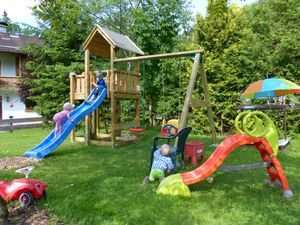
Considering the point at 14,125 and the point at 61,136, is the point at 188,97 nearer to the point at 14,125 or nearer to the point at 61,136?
the point at 61,136

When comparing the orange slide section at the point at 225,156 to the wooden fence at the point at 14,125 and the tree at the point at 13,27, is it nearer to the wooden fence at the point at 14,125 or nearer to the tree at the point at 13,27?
the tree at the point at 13,27

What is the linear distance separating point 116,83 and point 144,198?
5814mm

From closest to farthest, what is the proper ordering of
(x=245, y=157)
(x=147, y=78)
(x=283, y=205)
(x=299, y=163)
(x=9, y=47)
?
1. (x=283, y=205)
2. (x=299, y=163)
3. (x=245, y=157)
4. (x=147, y=78)
5. (x=9, y=47)

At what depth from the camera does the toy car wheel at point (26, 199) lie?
13.0 feet

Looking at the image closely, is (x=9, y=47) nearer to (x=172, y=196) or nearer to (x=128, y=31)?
(x=128, y=31)

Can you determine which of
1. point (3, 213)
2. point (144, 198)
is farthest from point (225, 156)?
point (3, 213)

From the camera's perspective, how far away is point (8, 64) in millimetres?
22328

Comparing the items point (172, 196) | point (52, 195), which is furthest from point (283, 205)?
point (52, 195)

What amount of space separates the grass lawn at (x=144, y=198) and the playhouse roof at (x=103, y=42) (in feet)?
14.2

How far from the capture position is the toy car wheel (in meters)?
3.95

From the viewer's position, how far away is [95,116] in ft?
34.6

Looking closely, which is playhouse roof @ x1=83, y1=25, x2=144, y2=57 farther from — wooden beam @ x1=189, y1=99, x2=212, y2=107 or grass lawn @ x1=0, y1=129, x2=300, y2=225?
grass lawn @ x1=0, y1=129, x2=300, y2=225

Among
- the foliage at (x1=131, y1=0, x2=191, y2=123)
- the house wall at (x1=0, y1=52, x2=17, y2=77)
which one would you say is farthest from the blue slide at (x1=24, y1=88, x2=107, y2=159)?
the house wall at (x1=0, y1=52, x2=17, y2=77)

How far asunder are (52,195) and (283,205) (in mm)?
3487
